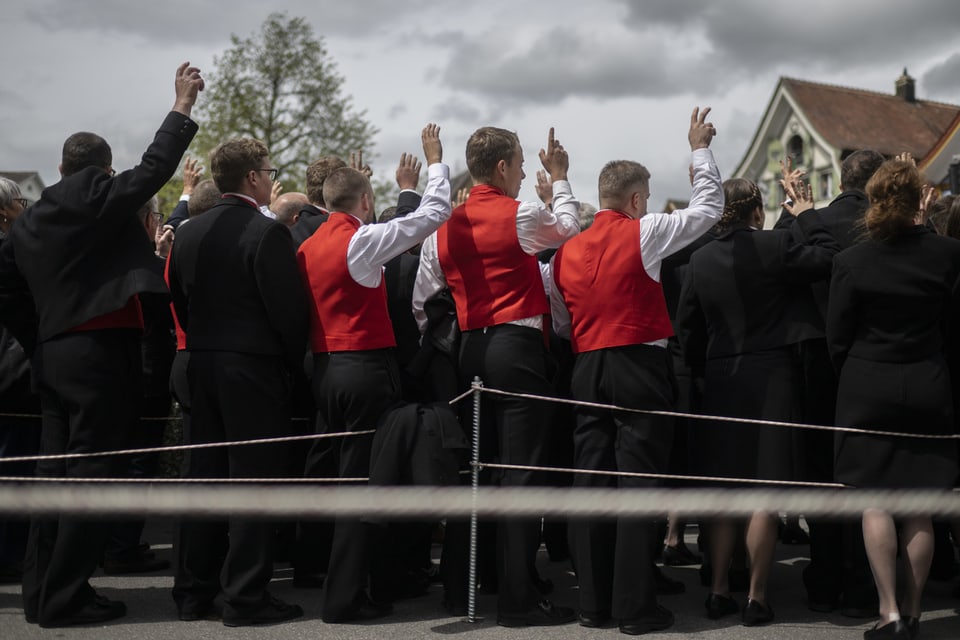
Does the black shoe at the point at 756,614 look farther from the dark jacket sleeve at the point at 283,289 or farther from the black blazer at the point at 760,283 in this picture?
the dark jacket sleeve at the point at 283,289

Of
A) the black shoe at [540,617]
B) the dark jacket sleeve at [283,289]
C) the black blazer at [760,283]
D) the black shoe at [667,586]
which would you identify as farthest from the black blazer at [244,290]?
the black shoe at [667,586]

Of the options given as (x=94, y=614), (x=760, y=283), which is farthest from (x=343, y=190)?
(x=94, y=614)

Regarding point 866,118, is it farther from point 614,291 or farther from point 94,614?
point 94,614

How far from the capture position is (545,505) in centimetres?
326

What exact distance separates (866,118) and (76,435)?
39.7 metres

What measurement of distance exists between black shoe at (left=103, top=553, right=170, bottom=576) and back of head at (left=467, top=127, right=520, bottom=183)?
3.13 m

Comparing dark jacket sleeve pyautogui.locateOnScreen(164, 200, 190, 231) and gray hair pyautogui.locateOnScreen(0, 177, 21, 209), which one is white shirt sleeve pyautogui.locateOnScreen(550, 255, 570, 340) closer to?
dark jacket sleeve pyautogui.locateOnScreen(164, 200, 190, 231)

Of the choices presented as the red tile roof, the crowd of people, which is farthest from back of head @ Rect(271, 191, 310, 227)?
the red tile roof

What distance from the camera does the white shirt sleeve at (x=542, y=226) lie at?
186 inches

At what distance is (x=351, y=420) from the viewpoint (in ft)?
15.5

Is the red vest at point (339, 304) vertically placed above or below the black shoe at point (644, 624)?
above

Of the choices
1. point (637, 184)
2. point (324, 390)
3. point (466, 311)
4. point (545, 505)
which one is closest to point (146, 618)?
point (324, 390)

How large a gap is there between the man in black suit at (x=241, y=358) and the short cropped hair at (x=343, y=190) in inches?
13.2

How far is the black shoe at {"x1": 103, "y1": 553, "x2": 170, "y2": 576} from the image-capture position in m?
5.88
